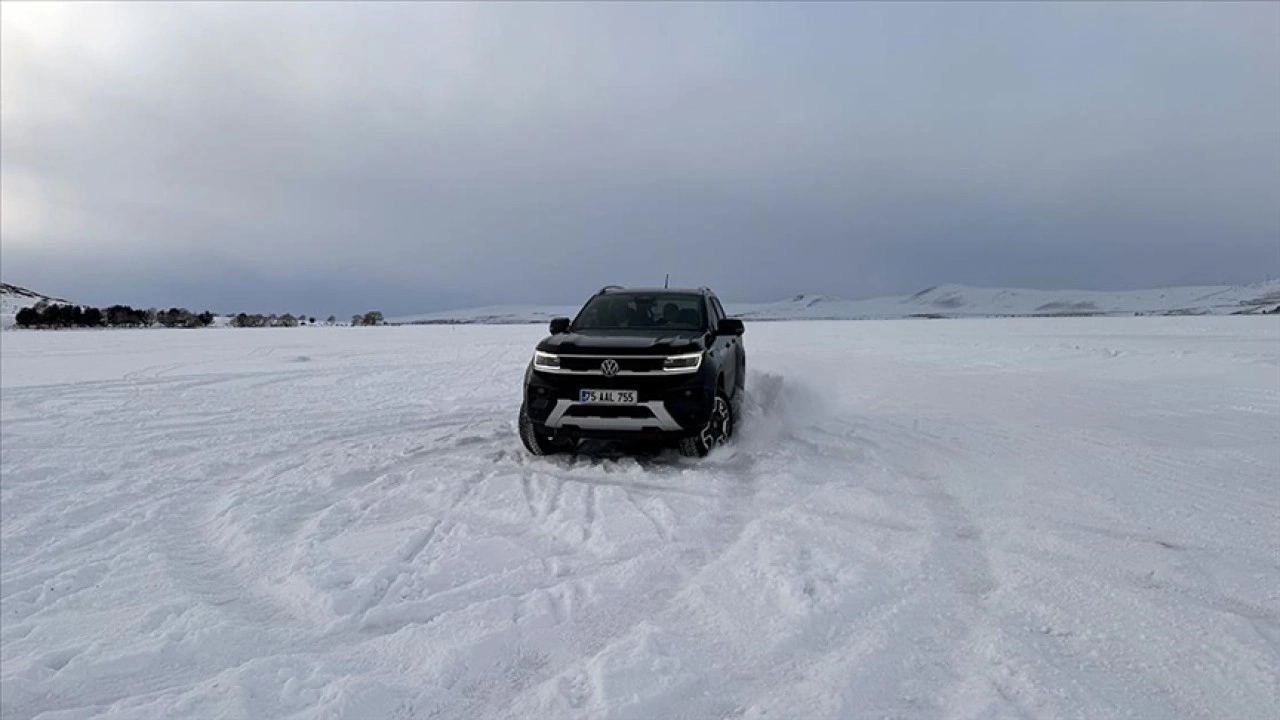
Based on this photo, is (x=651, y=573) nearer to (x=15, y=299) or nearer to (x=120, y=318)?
(x=120, y=318)

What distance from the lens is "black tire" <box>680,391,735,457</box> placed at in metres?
6.44

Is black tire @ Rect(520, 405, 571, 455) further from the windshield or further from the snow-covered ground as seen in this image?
the windshield

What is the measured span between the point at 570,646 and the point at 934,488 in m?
3.51

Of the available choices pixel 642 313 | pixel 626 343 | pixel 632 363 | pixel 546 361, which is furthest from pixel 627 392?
pixel 642 313

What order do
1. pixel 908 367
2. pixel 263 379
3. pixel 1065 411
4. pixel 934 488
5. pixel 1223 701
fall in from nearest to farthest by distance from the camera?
pixel 1223 701
pixel 934 488
pixel 1065 411
pixel 263 379
pixel 908 367

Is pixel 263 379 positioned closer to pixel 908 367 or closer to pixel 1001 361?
pixel 908 367

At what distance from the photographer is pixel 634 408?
6219 mm

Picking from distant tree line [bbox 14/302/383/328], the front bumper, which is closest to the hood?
the front bumper

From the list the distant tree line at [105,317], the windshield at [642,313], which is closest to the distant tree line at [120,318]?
the distant tree line at [105,317]

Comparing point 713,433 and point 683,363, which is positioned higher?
point 683,363

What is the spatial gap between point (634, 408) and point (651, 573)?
250 centimetres

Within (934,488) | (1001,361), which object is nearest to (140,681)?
(934,488)

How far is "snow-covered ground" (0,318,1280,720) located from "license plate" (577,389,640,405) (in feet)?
1.99

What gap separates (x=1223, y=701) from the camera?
8.38 ft
